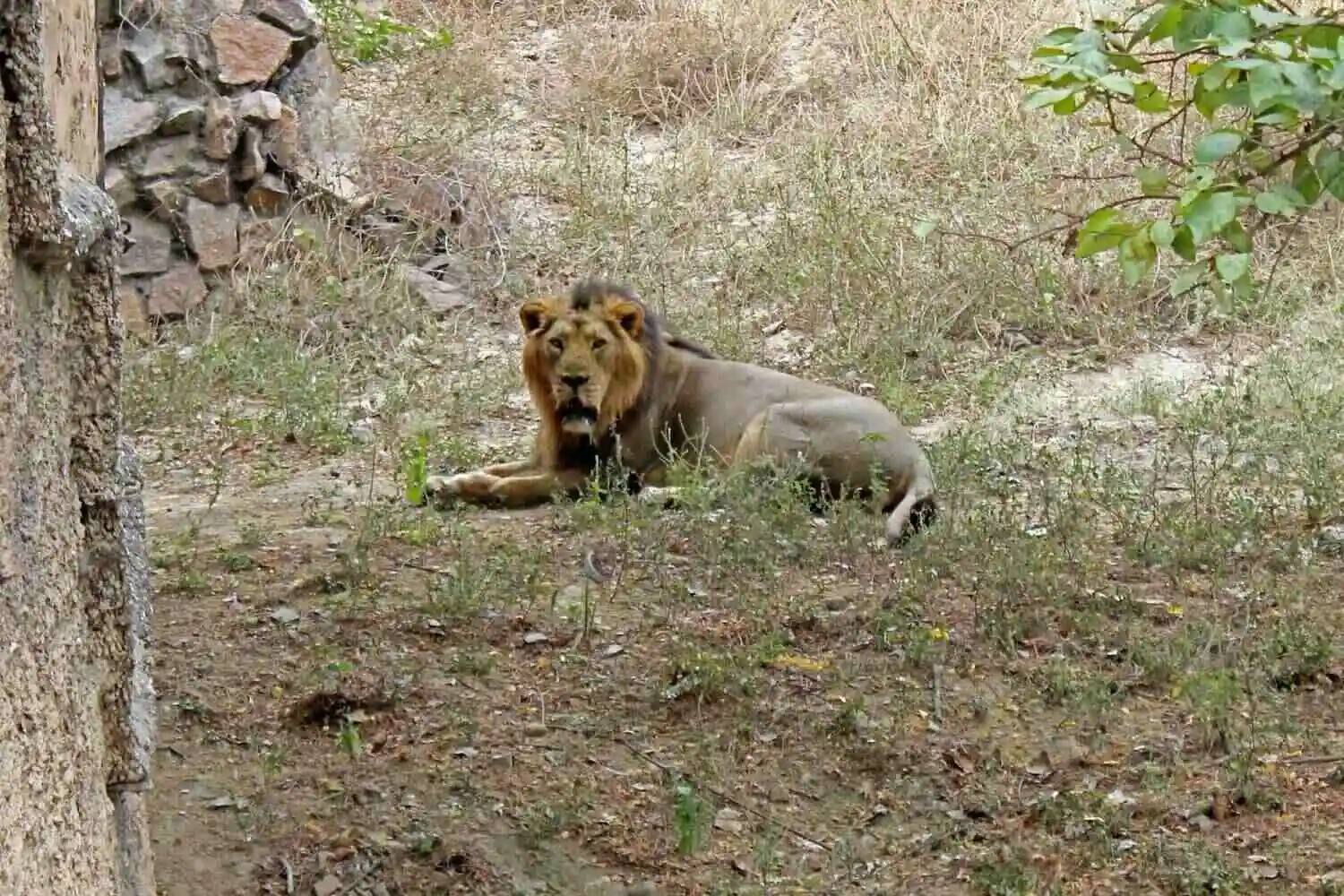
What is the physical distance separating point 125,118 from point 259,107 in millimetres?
791

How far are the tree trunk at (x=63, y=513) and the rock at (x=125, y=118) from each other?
6939 millimetres

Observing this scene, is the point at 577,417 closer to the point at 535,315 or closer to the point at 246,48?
the point at 535,315

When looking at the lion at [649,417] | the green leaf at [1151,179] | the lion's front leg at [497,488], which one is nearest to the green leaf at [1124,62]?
the green leaf at [1151,179]

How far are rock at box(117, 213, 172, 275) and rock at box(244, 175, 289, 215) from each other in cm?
62

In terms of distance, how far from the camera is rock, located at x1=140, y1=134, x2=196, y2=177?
10281 mm

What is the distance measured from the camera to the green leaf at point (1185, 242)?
3.83 meters

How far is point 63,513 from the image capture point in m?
2.87

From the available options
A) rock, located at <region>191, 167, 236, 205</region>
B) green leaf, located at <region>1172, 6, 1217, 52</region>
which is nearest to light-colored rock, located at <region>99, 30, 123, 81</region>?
rock, located at <region>191, 167, 236, 205</region>

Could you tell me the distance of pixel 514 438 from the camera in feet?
28.7

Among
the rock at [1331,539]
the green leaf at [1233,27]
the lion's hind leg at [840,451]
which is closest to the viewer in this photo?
the green leaf at [1233,27]

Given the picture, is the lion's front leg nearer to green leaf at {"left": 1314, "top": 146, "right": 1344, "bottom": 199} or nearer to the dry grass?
the dry grass

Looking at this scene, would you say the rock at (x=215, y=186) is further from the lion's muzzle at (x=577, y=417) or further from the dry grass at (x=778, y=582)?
the lion's muzzle at (x=577, y=417)

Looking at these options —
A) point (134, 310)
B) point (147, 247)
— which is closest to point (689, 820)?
point (134, 310)

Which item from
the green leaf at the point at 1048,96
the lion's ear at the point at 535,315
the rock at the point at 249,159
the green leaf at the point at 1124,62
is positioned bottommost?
the lion's ear at the point at 535,315
